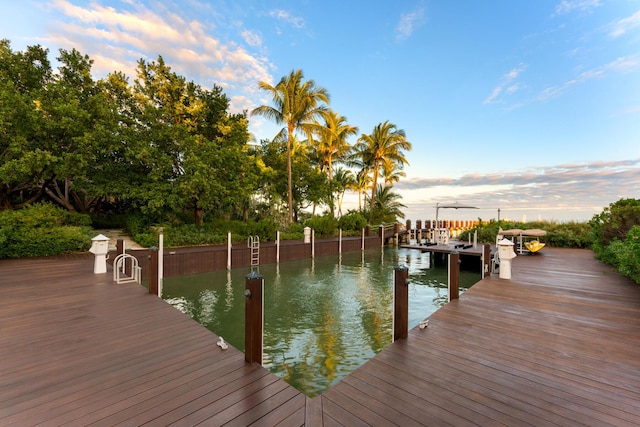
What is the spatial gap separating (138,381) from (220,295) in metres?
5.18

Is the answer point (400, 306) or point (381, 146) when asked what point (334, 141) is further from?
point (400, 306)

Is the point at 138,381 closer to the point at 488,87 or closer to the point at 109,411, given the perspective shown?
the point at 109,411

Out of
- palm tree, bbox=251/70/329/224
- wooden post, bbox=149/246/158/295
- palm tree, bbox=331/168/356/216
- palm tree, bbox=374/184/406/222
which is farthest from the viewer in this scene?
palm tree, bbox=331/168/356/216

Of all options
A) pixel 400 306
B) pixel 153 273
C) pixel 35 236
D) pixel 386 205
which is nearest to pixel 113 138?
pixel 35 236

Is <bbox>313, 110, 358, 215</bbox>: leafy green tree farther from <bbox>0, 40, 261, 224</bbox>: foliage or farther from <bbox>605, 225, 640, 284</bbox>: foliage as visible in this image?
A: <bbox>605, 225, 640, 284</bbox>: foliage

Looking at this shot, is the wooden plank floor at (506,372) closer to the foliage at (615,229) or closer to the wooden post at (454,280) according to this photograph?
the wooden post at (454,280)

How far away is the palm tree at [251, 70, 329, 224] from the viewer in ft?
56.1

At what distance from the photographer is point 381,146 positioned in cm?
2391

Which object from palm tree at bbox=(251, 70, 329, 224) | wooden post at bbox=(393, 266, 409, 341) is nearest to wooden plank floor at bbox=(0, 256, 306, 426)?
wooden post at bbox=(393, 266, 409, 341)

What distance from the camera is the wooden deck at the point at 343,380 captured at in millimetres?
1875

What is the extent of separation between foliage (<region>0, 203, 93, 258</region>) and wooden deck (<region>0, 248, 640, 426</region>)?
513 cm

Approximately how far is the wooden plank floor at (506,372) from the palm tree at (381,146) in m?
20.0

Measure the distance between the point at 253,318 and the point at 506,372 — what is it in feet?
7.93

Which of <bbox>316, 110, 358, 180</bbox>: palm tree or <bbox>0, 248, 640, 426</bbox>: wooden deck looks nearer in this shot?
<bbox>0, 248, 640, 426</bbox>: wooden deck
